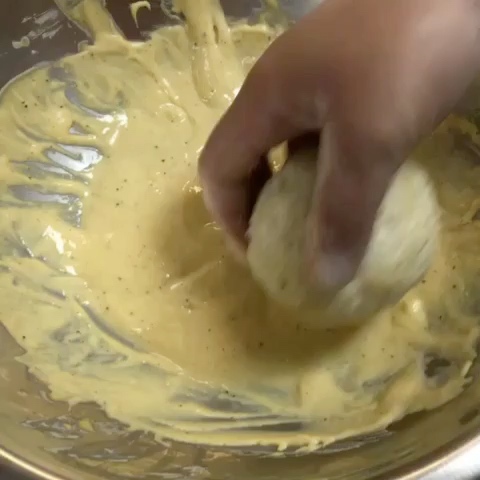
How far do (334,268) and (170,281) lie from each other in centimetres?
37

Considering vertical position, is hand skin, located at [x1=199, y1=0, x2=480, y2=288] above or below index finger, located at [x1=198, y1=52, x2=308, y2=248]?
below

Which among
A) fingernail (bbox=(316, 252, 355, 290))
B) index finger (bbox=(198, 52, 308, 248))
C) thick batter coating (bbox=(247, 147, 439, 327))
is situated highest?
index finger (bbox=(198, 52, 308, 248))

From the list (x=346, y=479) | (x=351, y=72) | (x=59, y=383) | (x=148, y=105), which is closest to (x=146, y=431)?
(x=59, y=383)

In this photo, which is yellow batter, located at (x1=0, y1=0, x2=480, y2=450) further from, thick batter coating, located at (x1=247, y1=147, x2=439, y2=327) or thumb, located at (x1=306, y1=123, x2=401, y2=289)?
thumb, located at (x1=306, y1=123, x2=401, y2=289)

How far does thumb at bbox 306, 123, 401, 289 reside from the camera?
611 mm

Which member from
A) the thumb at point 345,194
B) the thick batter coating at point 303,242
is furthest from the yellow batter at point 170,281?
the thumb at point 345,194

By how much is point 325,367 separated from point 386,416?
0.39ft

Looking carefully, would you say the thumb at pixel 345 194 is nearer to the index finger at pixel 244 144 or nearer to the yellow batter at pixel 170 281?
the index finger at pixel 244 144

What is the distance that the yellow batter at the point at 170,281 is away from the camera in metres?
0.87

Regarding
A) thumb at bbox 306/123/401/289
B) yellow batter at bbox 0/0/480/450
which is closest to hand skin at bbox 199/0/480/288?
thumb at bbox 306/123/401/289

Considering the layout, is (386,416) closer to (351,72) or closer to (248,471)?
(248,471)

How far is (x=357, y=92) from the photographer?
1.99 ft

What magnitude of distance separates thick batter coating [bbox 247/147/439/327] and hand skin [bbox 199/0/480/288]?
0.23 ft

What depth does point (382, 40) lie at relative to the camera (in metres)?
0.60
